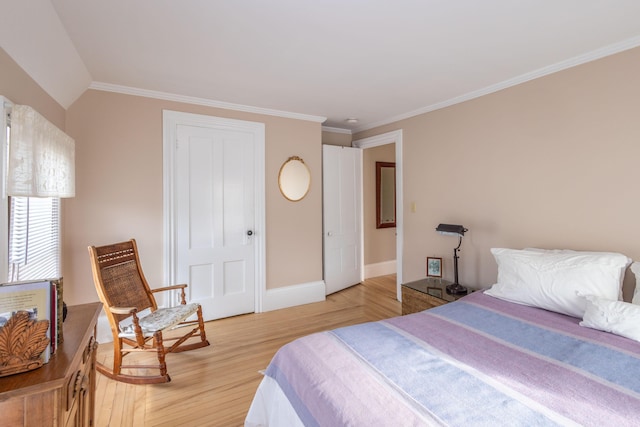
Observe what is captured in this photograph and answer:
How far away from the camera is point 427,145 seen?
3.49 m

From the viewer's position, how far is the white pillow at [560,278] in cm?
187

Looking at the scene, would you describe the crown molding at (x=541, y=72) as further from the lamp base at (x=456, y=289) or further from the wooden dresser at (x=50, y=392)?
the wooden dresser at (x=50, y=392)

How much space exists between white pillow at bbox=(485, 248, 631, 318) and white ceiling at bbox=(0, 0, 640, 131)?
1457 millimetres

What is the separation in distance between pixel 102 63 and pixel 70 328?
79.4 inches

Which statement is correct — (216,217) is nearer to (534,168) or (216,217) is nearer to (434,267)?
(434,267)

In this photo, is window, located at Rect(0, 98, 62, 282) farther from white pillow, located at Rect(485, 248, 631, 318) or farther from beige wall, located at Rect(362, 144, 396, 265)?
beige wall, located at Rect(362, 144, 396, 265)

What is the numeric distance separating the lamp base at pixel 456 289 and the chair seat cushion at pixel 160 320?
2278 mm

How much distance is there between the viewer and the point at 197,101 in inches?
126

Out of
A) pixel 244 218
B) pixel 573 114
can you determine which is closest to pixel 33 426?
pixel 244 218

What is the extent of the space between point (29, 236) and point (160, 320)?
1023 mm

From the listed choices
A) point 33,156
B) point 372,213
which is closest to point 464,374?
point 33,156

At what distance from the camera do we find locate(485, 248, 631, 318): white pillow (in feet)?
6.14

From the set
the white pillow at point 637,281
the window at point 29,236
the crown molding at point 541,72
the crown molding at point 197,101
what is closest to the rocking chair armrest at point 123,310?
the window at point 29,236

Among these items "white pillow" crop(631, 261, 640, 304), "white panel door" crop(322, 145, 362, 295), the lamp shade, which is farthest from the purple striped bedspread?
"white panel door" crop(322, 145, 362, 295)
